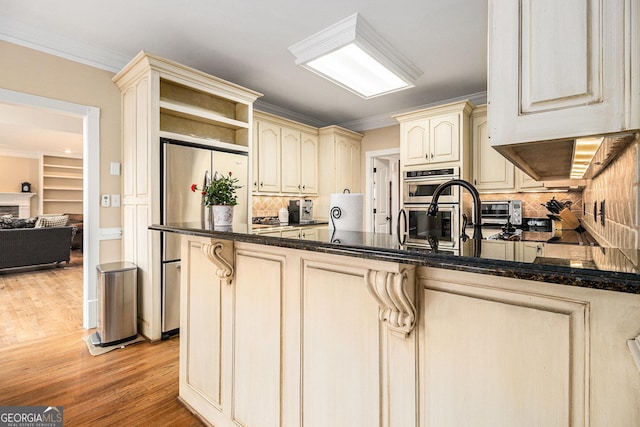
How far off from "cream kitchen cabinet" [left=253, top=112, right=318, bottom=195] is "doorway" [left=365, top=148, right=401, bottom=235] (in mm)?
951

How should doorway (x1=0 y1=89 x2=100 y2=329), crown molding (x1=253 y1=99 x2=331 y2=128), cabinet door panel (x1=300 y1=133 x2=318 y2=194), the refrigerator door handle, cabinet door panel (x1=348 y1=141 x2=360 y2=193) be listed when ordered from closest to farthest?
doorway (x1=0 y1=89 x2=100 y2=329), the refrigerator door handle, crown molding (x1=253 y1=99 x2=331 y2=128), cabinet door panel (x1=300 y1=133 x2=318 y2=194), cabinet door panel (x1=348 y1=141 x2=360 y2=193)

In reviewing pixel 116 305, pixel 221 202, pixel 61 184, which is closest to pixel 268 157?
pixel 116 305

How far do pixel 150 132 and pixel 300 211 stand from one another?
91.7 inches

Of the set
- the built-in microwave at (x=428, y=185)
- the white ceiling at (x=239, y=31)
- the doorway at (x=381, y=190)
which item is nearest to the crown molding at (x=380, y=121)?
the doorway at (x=381, y=190)

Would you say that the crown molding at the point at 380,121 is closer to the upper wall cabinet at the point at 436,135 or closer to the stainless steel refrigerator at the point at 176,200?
the upper wall cabinet at the point at 436,135

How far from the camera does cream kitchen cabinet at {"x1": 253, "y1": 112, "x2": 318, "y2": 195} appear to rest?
169 inches

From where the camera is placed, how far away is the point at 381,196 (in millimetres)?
5520

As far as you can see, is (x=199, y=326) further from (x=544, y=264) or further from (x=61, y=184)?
(x=61, y=184)

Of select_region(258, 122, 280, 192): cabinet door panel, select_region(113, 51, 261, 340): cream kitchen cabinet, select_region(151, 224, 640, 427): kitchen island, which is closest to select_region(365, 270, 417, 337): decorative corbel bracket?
select_region(151, 224, 640, 427): kitchen island

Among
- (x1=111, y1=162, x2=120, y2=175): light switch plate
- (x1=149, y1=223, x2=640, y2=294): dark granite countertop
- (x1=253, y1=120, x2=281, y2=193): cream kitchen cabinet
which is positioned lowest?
(x1=149, y1=223, x2=640, y2=294): dark granite countertop

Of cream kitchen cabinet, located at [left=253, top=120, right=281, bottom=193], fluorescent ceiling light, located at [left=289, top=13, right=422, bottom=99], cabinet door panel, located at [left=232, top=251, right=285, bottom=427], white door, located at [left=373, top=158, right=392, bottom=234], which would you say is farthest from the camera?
white door, located at [left=373, top=158, right=392, bottom=234]

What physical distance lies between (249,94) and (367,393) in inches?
130

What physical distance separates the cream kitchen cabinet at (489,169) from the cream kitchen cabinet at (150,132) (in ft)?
9.31

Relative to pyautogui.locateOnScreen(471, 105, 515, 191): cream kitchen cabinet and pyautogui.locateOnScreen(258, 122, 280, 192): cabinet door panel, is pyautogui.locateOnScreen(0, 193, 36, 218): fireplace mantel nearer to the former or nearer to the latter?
pyautogui.locateOnScreen(258, 122, 280, 192): cabinet door panel
